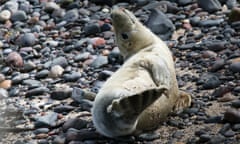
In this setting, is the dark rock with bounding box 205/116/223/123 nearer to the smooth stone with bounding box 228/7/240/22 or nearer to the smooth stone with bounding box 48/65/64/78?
the smooth stone with bounding box 48/65/64/78

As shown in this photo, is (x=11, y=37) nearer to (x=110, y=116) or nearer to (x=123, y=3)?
(x=123, y=3)

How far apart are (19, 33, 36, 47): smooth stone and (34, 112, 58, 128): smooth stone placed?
2359 mm

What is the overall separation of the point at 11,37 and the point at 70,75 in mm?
1844

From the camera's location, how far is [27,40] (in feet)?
24.6

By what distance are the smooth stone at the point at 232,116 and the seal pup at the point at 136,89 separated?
0.39m

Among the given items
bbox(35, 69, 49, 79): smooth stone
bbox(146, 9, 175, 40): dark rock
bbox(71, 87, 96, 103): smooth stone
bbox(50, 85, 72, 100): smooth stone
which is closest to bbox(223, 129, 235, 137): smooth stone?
bbox(71, 87, 96, 103): smooth stone

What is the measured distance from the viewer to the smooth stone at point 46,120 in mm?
5047

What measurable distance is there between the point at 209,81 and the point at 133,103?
5.07ft

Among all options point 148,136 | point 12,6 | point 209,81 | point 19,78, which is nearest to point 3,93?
point 19,78

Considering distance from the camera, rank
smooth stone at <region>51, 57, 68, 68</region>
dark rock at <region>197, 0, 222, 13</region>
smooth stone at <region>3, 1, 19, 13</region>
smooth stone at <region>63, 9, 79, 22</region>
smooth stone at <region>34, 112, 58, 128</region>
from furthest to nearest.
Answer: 1. smooth stone at <region>3, 1, 19, 13</region>
2. smooth stone at <region>63, 9, 79, 22</region>
3. dark rock at <region>197, 0, 222, 13</region>
4. smooth stone at <region>51, 57, 68, 68</region>
5. smooth stone at <region>34, 112, 58, 128</region>

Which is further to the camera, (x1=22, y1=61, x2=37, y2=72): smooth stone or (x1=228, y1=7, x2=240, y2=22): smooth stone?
(x1=228, y1=7, x2=240, y2=22): smooth stone

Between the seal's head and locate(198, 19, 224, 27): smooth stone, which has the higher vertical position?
the seal's head

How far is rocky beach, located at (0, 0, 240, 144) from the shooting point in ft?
15.2

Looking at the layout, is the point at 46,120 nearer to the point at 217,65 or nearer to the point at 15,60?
the point at 217,65
